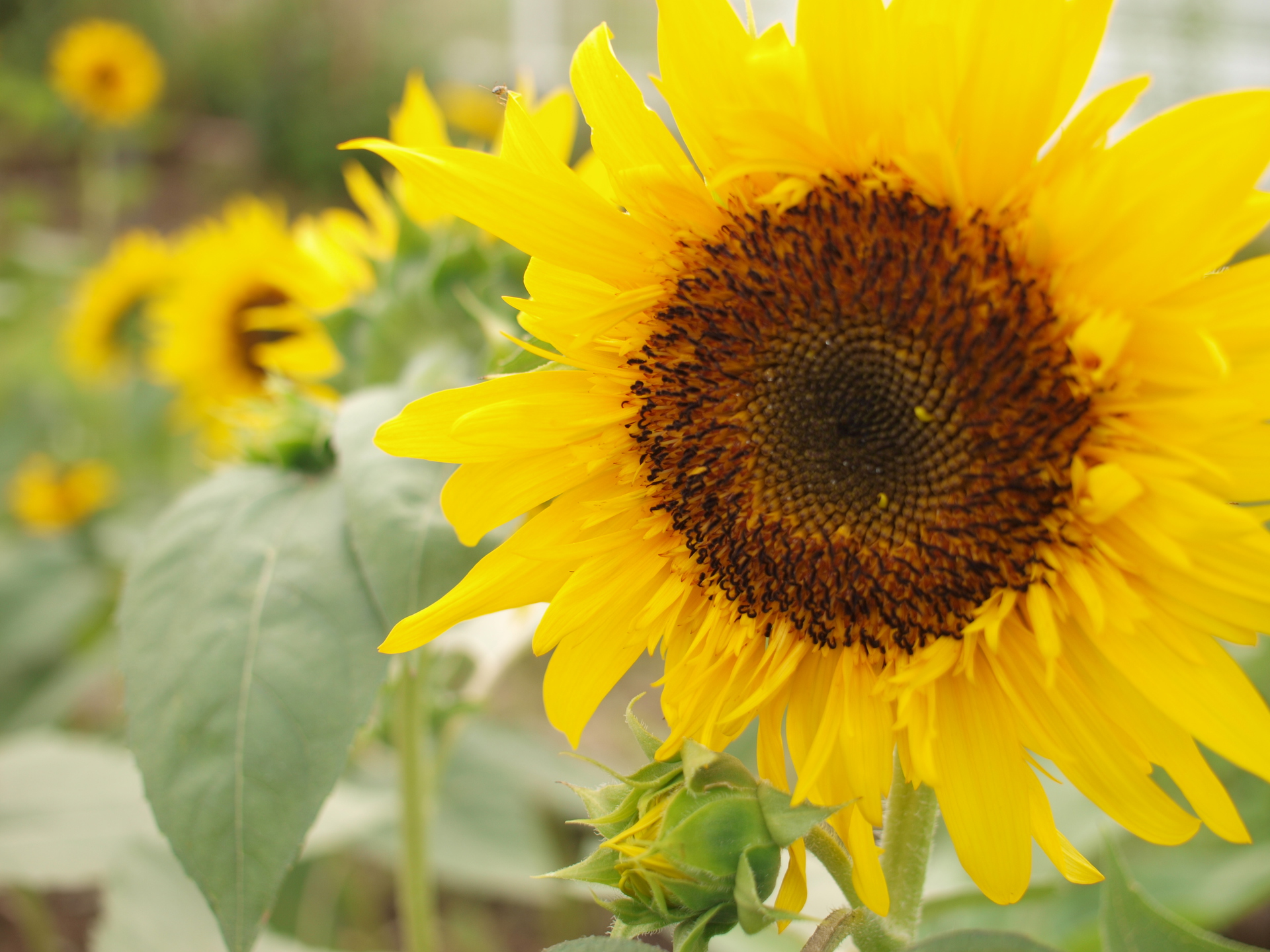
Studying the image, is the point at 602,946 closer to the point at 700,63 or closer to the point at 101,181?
the point at 700,63

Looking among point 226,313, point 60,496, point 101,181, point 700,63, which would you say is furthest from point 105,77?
point 700,63

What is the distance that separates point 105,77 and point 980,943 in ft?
13.6

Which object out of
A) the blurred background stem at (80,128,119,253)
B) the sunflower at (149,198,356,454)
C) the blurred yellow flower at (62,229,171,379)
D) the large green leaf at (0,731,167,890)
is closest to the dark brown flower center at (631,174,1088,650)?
the large green leaf at (0,731,167,890)

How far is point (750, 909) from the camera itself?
2.02 feet

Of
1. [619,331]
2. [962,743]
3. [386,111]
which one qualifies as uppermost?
[386,111]

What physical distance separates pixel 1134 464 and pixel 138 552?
0.77 meters

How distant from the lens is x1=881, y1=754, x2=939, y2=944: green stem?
723 millimetres

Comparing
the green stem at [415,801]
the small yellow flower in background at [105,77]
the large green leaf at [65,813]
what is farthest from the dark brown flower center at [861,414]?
the small yellow flower in background at [105,77]

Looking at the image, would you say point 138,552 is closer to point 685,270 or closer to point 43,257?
point 685,270

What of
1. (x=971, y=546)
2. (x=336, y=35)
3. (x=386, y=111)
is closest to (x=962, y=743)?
(x=971, y=546)

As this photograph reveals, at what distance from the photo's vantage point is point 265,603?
84 centimetres

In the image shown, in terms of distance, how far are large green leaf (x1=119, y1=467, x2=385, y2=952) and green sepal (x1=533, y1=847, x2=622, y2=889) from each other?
0.63 feet

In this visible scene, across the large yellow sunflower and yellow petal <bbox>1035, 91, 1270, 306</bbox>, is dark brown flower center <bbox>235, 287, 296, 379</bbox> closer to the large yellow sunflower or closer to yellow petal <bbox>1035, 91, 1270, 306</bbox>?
the large yellow sunflower

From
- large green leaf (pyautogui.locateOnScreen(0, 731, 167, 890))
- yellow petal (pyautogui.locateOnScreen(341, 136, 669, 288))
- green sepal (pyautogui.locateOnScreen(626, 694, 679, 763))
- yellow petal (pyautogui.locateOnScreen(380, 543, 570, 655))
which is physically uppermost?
yellow petal (pyautogui.locateOnScreen(341, 136, 669, 288))
